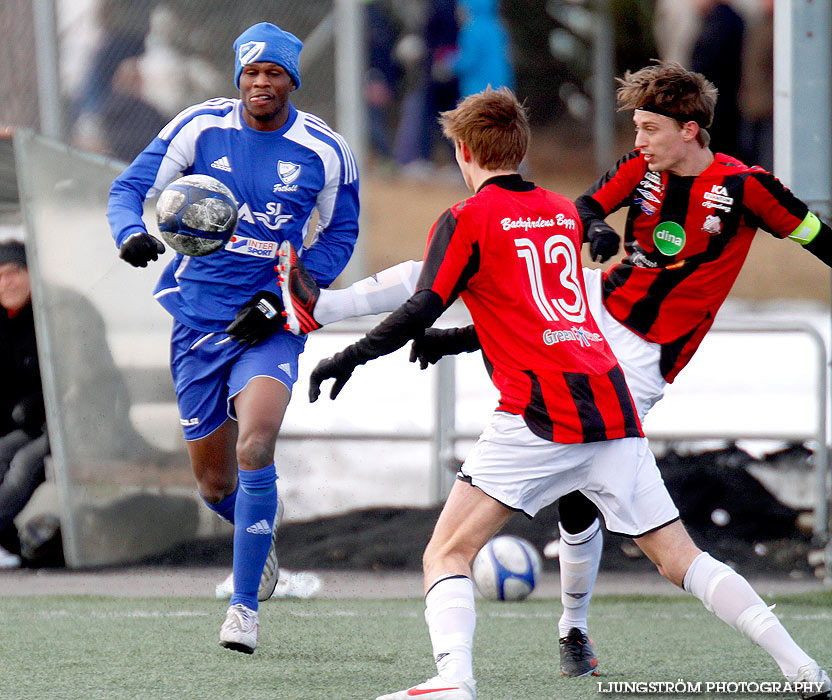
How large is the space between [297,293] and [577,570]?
4.61ft

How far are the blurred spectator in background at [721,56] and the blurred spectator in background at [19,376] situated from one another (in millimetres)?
6183

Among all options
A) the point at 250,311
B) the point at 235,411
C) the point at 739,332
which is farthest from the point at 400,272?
the point at 739,332

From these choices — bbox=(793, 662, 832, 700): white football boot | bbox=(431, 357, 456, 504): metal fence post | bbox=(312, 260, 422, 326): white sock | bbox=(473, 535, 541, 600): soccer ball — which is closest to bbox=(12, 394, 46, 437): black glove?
bbox=(431, 357, 456, 504): metal fence post

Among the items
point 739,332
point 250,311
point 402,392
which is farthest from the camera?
point 402,392

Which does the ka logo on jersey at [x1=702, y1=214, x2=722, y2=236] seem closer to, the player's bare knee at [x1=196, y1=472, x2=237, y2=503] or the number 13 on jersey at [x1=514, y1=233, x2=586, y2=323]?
the number 13 on jersey at [x1=514, y1=233, x2=586, y2=323]

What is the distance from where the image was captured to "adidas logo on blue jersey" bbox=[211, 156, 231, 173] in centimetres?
512

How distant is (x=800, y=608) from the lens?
6336mm

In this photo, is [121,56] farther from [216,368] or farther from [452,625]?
[452,625]

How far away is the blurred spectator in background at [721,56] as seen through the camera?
11.7m

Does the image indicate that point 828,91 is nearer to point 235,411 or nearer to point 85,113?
point 235,411

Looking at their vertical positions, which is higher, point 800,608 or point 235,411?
point 235,411

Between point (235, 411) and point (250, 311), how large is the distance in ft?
2.15

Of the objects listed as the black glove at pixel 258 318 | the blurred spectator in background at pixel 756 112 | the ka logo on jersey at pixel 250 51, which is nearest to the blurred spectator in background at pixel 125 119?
the ka logo on jersey at pixel 250 51

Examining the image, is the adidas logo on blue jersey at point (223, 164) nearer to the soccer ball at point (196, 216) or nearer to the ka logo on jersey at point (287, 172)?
the ka logo on jersey at point (287, 172)
